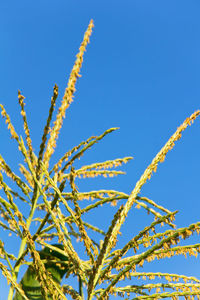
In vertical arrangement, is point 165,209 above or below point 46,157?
below

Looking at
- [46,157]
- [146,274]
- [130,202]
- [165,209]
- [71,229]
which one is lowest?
[146,274]

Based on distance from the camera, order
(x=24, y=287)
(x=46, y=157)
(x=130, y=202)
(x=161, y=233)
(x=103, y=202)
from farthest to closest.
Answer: (x=46, y=157) → (x=24, y=287) → (x=103, y=202) → (x=130, y=202) → (x=161, y=233)

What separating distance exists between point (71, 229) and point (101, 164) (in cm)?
80

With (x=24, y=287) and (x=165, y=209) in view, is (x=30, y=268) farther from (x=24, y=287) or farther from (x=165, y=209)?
(x=165, y=209)

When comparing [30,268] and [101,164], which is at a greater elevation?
[101,164]

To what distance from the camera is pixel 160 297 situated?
250 cm

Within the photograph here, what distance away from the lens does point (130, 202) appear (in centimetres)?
245

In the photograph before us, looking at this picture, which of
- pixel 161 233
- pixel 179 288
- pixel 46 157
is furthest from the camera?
pixel 46 157

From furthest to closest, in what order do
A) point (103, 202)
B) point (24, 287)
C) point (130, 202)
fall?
point (24, 287) < point (103, 202) < point (130, 202)

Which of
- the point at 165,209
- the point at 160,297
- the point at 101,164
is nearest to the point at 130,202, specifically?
the point at 160,297

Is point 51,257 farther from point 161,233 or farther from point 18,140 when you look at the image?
point 161,233

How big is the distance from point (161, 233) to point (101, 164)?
75.9 inches

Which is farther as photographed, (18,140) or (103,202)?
(18,140)

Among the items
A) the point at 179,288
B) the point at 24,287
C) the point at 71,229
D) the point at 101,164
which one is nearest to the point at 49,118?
the point at 101,164
